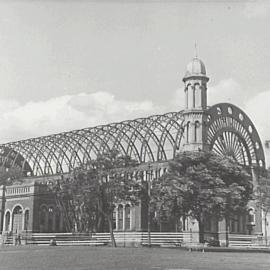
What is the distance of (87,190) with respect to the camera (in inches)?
1871

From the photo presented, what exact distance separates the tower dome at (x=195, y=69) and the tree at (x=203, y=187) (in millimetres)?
16460

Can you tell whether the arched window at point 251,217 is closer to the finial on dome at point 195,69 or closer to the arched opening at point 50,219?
the finial on dome at point 195,69

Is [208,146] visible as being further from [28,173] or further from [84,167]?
[28,173]

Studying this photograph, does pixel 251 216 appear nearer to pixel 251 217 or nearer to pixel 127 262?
pixel 251 217

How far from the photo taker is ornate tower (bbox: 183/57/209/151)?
2450 inches

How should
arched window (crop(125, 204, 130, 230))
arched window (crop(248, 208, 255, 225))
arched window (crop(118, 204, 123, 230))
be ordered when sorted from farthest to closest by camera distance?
arched window (crop(248, 208, 255, 225)), arched window (crop(118, 204, 123, 230)), arched window (crop(125, 204, 130, 230))

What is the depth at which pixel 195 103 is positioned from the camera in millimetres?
62844

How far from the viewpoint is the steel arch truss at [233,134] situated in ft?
212

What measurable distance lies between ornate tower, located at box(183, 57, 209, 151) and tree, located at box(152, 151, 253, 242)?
1311 centimetres

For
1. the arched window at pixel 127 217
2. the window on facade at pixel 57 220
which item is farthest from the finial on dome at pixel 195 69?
the window on facade at pixel 57 220

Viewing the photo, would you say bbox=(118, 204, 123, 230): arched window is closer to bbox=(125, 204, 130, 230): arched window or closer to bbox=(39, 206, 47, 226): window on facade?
bbox=(125, 204, 130, 230): arched window

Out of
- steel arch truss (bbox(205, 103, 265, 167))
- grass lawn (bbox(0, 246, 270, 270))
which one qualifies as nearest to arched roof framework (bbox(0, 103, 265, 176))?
steel arch truss (bbox(205, 103, 265, 167))

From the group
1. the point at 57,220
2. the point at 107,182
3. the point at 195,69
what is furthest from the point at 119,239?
the point at 195,69

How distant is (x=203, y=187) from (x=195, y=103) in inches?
720
